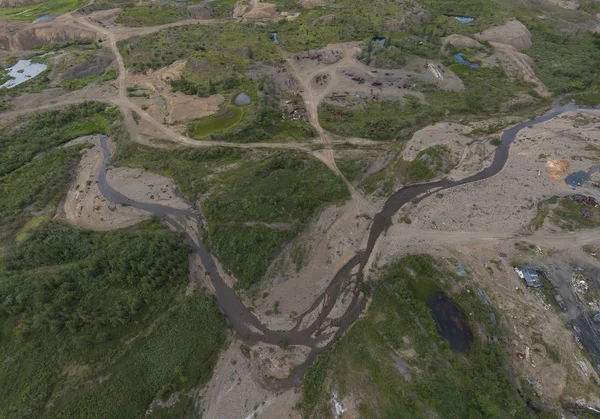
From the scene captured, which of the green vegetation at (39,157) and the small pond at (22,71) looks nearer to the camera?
the green vegetation at (39,157)

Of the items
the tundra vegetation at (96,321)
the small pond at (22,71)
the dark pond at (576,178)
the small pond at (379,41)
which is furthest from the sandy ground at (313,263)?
the small pond at (22,71)

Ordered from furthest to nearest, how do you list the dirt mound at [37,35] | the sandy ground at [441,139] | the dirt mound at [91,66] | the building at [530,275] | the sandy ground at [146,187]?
the dirt mound at [37,35], the dirt mound at [91,66], the sandy ground at [441,139], the sandy ground at [146,187], the building at [530,275]

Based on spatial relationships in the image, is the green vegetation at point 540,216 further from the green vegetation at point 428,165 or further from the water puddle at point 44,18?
the water puddle at point 44,18

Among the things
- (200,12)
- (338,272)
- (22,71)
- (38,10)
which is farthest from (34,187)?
(38,10)

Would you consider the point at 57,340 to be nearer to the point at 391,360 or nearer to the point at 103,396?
the point at 103,396

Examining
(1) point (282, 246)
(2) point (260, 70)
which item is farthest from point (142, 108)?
(1) point (282, 246)

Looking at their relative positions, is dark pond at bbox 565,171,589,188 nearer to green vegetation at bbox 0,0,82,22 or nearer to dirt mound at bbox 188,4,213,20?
dirt mound at bbox 188,4,213,20
